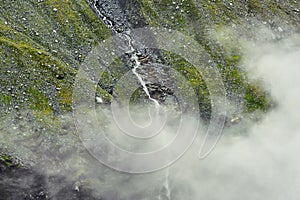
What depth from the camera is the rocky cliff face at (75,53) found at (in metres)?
53.7

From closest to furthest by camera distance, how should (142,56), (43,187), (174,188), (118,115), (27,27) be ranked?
(43,187) → (174,188) → (118,115) → (27,27) → (142,56)

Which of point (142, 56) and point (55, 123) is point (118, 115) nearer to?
point (55, 123)

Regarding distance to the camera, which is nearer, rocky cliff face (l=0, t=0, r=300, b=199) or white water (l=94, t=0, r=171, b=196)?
rocky cliff face (l=0, t=0, r=300, b=199)

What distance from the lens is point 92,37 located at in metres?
72.4

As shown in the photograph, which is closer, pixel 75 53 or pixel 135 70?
pixel 75 53

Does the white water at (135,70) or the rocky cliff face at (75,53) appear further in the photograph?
the white water at (135,70)

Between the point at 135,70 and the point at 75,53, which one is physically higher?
the point at 75,53

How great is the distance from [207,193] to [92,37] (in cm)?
3602

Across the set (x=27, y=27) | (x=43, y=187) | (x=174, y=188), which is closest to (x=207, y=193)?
(x=174, y=188)

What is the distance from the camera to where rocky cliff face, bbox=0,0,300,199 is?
5366 centimetres

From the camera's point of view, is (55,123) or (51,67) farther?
(51,67)

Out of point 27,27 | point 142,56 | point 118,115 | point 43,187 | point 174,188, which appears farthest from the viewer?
point 142,56

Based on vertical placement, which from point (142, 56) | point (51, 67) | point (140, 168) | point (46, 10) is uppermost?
point (46, 10)

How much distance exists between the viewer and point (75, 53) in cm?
6862
